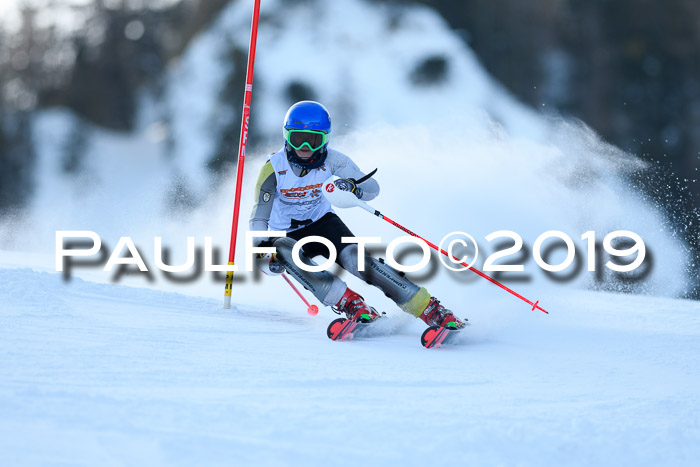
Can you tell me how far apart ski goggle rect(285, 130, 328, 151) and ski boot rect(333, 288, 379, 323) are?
→ 0.87 m

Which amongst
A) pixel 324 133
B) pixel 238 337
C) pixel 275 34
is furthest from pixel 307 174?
pixel 275 34

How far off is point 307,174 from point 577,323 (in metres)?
2.16

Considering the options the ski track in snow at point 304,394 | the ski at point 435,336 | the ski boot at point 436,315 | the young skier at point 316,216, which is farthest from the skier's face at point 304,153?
the ski at point 435,336

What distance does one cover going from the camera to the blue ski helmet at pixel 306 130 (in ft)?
13.2

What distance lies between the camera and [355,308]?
384 centimetres

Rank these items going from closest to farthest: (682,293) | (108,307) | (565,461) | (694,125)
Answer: (565,461)
(108,307)
(682,293)
(694,125)

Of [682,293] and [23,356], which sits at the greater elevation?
[23,356]

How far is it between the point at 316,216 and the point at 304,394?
6.56ft

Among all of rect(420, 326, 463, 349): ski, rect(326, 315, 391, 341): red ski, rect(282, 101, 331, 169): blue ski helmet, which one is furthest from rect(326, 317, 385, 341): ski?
rect(282, 101, 331, 169): blue ski helmet

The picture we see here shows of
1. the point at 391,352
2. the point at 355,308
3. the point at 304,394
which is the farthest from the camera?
the point at 355,308

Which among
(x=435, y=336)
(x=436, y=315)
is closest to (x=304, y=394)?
(x=435, y=336)

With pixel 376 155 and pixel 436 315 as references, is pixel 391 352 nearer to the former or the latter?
pixel 436 315

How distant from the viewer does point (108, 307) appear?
3887 mm

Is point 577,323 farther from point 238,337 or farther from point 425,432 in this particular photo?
point 425,432
